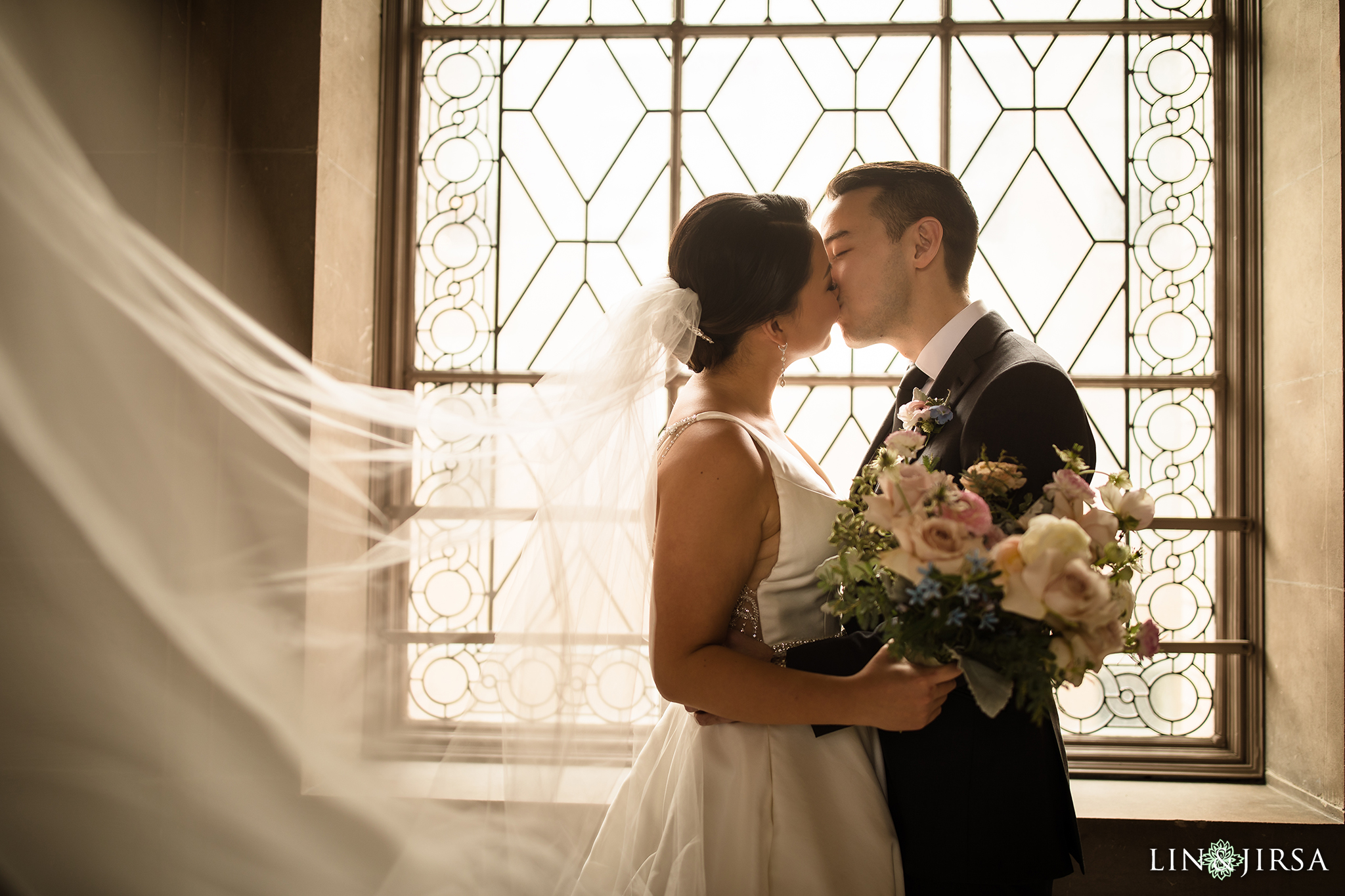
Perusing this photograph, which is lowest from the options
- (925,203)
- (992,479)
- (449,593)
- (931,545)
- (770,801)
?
(770,801)

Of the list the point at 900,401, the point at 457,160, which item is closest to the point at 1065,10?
the point at 900,401

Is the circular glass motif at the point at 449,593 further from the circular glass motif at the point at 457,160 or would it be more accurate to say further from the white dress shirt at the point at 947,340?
the white dress shirt at the point at 947,340

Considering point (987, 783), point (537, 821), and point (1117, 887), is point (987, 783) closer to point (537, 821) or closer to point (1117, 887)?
point (537, 821)

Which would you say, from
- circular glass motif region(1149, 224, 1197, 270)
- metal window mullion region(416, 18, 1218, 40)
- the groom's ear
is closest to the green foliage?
the groom's ear

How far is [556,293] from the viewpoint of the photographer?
9.93 ft

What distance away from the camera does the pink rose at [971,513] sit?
4.29 feet

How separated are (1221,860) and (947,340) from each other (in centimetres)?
197

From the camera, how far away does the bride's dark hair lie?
191cm

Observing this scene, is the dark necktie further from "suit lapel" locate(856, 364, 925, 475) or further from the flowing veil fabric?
→ the flowing veil fabric

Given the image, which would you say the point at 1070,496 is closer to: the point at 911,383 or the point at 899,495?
the point at 899,495

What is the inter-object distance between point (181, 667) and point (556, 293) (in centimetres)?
180

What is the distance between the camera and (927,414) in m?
1.87

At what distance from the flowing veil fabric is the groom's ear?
0.77m

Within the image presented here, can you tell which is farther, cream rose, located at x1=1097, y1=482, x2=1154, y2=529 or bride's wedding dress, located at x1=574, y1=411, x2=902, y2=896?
bride's wedding dress, located at x1=574, y1=411, x2=902, y2=896
